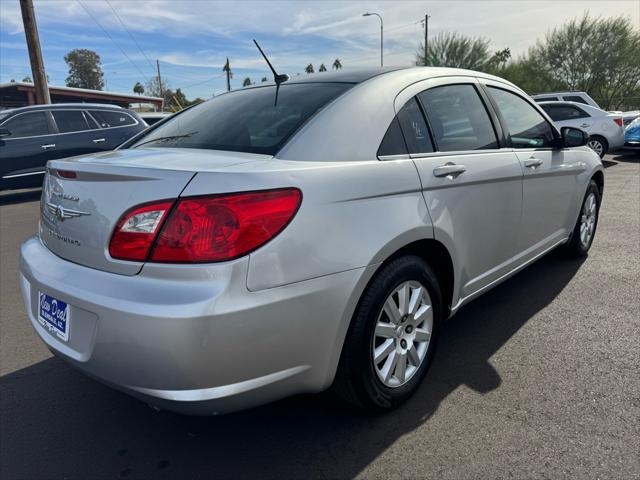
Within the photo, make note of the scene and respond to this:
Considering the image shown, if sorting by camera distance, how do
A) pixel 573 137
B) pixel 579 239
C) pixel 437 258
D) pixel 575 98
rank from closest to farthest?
1. pixel 437 258
2. pixel 573 137
3. pixel 579 239
4. pixel 575 98

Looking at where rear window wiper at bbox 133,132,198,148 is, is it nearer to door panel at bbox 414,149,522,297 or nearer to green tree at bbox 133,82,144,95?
door panel at bbox 414,149,522,297

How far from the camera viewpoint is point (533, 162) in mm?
3215

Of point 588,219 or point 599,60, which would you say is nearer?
point 588,219

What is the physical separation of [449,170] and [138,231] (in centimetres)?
152

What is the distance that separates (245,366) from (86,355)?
0.63 m

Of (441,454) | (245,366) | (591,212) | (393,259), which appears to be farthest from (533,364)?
(591,212)

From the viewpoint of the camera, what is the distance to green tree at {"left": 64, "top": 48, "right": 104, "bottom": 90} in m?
78.9

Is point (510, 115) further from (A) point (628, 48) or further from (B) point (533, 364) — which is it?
(A) point (628, 48)

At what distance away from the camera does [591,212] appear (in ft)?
14.8

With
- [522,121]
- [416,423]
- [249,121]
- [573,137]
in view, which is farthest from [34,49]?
[416,423]

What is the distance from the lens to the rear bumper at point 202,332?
163 cm

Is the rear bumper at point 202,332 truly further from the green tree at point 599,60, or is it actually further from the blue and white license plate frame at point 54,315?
the green tree at point 599,60

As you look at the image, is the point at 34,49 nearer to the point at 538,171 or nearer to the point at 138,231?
the point at 538,171

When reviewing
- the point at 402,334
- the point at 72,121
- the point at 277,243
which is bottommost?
the point at 402,334
